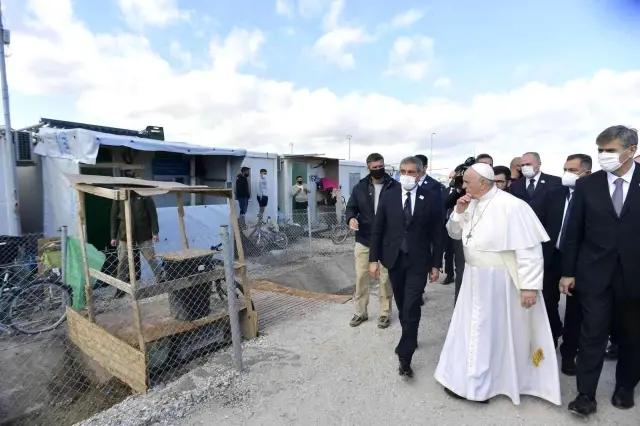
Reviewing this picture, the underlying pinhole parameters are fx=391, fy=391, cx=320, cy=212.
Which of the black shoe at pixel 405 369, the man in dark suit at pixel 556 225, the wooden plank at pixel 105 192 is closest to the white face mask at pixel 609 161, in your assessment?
the man in dark suit at pixel 556 225

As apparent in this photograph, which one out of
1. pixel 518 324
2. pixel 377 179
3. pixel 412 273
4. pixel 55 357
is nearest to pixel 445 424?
pixel 518 324

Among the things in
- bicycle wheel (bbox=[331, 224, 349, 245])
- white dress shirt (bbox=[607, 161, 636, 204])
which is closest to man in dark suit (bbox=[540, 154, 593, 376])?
white dress shirt (bbox=[607, 161, 636, 204])

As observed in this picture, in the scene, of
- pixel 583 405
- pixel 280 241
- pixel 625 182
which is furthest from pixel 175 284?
pixel 280 241

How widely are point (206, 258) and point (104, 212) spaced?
464 centimetres

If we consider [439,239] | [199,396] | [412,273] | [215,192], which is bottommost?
[199,396]

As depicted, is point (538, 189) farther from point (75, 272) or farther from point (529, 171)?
point (75, 272)

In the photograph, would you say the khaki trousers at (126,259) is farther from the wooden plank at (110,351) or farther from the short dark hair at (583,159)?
the short dark hair at (583,159)

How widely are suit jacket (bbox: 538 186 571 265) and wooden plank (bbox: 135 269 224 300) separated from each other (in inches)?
128

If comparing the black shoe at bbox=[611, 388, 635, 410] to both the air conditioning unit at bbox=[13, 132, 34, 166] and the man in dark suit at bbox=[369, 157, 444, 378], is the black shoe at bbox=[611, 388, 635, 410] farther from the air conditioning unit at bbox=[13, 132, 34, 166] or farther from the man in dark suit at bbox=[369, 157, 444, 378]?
the air conditioning unit at bbox=[13, 132, 34, 166]

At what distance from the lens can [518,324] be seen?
2.89 meters

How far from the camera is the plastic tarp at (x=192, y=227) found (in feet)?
25.4

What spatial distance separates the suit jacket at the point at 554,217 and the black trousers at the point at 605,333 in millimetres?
966

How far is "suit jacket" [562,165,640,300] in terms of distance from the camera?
255 cm

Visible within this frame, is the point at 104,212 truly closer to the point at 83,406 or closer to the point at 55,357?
the point at 55,357
